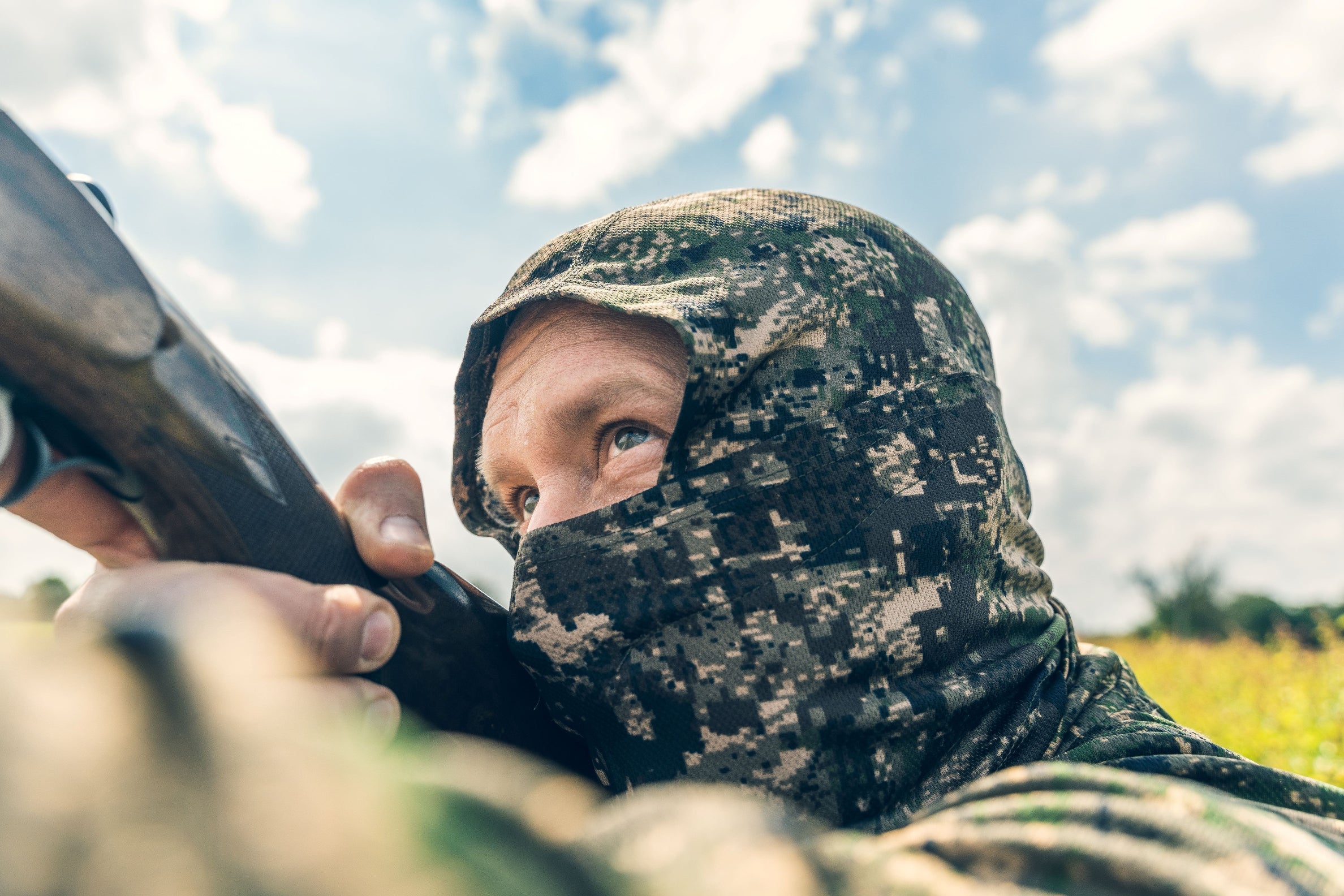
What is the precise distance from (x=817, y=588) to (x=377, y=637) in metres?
0.89

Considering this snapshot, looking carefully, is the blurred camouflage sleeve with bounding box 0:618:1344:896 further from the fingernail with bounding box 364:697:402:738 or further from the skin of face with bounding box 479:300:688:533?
the skin of face with bounding box 479:300:688:533

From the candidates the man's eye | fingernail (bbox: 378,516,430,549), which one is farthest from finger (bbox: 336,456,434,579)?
the man's eye

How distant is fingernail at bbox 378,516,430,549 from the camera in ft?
5.04

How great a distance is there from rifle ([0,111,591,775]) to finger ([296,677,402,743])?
0.20 feet

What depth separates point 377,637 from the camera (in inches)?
55.2

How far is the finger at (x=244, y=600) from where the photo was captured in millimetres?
1234

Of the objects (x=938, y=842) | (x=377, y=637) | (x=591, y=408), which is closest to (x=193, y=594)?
(x=377, y=637)

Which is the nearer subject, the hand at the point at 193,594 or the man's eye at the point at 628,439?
the hand at the point at 193,594

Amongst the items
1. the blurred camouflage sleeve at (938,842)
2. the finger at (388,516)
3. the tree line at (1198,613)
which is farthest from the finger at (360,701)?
the tree line at (1198,613)

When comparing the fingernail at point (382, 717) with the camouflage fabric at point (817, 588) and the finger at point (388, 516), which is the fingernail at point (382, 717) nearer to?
the finger at point (388, 516)

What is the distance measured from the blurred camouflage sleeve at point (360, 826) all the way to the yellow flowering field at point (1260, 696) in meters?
3.12

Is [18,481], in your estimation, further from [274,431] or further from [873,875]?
[873,875]

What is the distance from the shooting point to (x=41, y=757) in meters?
0.53

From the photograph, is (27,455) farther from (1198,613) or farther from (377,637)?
(1198,613)
